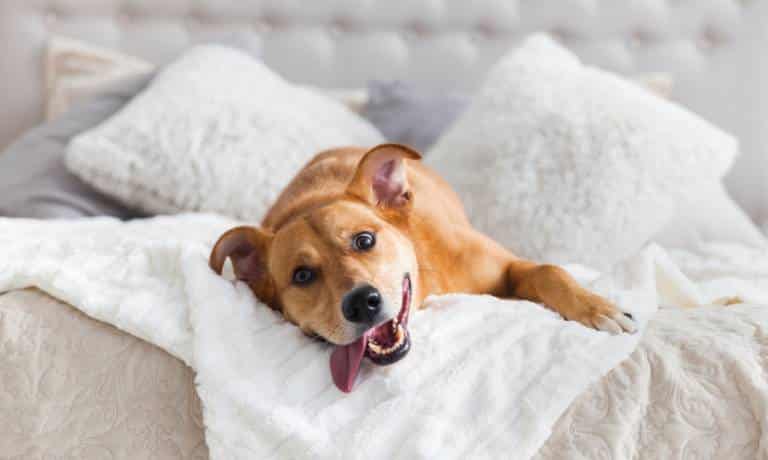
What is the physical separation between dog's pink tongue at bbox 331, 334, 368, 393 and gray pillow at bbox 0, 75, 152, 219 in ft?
4.34

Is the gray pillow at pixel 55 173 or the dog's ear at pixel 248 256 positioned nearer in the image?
the dog's ear at pixel 248 256

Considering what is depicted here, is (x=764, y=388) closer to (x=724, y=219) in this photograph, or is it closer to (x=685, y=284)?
(x=685, y=284)

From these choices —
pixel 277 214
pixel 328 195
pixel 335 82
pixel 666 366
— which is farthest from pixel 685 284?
Answer: pixel 335 82

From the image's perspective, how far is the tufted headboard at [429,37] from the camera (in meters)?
3.12

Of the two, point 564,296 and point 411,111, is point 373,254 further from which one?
point 411,111

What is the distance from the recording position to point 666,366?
49.4 inches

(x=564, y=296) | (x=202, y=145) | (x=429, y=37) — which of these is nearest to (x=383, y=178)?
(x=564, y=296)

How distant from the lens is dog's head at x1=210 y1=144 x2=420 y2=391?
4.32 ft

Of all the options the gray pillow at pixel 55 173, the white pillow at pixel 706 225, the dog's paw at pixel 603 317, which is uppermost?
the dog's paw at pixel 603 317

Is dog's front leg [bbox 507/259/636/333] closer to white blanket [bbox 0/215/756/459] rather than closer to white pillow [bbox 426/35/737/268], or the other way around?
white blanket [bbox 0/215/756/459]

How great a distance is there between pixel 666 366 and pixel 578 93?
1.25 meters

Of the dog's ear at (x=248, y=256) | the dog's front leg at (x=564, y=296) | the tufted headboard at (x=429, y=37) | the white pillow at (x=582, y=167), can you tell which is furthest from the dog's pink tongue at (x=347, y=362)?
the tufted headboard at (x=429, y=37)

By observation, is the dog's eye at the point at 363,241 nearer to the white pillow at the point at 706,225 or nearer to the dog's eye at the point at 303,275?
the dog's eye at the point at 303,275

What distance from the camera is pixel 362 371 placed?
1317 mm
